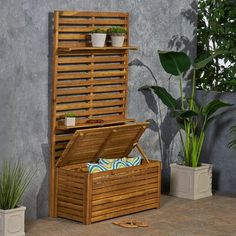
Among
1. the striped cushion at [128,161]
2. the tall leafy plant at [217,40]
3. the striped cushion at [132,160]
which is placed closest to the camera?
the striped cushion at [128,161]

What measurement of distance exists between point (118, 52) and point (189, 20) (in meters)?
1.31

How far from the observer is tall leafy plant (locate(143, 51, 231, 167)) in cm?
929

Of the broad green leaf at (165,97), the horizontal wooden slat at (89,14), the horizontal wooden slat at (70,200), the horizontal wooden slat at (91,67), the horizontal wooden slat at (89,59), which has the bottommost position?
the horizontal wooden slat at (70,200)

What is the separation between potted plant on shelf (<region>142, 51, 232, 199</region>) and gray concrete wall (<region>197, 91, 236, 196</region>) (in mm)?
142

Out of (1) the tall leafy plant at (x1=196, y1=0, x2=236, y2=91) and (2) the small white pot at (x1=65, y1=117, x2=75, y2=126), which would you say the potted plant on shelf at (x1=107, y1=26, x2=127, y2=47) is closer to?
(2) the small white pot at (x1=65, y1=117, x2=75, y2=126)

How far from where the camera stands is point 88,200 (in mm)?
→ 8203

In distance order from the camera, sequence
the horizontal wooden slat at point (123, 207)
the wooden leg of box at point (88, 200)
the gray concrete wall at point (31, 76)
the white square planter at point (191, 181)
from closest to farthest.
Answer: the gray concrete wall at point (31, 76)
the wooden leg of box at point (88, 200)
the horizontal wooden slat at point (123, 207)
the white square planter at point (191, 181)

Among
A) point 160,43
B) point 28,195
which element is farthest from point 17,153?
point 160,43

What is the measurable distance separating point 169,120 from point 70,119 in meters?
1.88

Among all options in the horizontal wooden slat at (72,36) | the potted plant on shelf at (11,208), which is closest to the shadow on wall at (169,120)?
the horizontal wooden slat at (72,36)

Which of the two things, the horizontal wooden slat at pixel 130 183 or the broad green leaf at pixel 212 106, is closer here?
the horizontal wooden slat at pixel 130 183

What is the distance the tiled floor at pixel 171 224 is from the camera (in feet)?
26.3

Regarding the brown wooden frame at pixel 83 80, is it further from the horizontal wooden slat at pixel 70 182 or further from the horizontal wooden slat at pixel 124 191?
the horizontal wooden slat at pixel 124 191

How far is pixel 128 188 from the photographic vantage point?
8.67 meters
